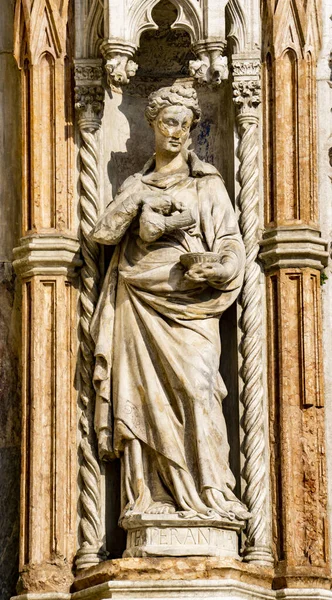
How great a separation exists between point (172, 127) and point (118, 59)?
0.61 metres

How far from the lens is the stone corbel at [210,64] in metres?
15.7

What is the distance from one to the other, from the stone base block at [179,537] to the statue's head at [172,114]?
269 centimetres

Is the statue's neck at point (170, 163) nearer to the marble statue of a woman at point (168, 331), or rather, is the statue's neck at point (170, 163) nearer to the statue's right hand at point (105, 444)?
the marble statue of a woman at point (168, 331)

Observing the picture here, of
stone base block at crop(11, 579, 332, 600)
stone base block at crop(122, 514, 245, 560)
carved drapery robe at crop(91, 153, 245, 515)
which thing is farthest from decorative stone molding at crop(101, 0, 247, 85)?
stone base block at crop(11, 579, 332, 600)

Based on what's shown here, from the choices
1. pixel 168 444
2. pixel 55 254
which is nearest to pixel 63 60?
pixel 55 254

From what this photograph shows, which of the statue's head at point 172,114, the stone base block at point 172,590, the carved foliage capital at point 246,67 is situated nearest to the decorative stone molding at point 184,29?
the carved foliage capital at point 246,67

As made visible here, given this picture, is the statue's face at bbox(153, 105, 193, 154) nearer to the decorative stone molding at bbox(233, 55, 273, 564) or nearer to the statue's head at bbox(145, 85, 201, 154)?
the statue's head at bbox(145, 85, 201, 154)

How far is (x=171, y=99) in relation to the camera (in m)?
15.8

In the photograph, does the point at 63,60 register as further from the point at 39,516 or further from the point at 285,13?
the point at 39,516

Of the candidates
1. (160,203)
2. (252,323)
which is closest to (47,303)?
(160,203)

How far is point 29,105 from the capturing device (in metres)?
16.2

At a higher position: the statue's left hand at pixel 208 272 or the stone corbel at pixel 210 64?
the stone corbel at pixel 210 64

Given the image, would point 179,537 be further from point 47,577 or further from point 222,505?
point 47,577

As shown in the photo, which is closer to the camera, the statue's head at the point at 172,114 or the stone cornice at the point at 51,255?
the statue's head at the point at 172,114
